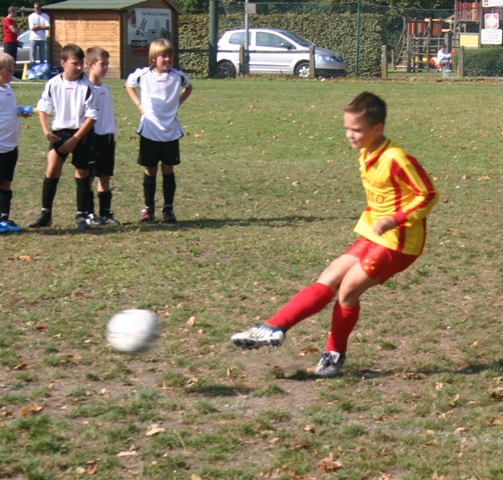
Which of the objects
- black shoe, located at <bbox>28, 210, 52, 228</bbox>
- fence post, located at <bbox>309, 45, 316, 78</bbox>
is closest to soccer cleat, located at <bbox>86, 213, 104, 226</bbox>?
black shoe, located at <bbox>28, 210, 52, 228</bbox>

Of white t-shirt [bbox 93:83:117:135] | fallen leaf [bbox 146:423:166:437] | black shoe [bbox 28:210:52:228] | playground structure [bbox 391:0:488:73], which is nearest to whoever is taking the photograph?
fallen leaf [bbox 146:423:166:437]

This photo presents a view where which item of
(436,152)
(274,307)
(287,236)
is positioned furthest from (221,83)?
(274,307)

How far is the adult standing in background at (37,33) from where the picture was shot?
1138 inches

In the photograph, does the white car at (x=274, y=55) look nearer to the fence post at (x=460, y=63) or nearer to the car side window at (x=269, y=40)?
the car side window at (x=269, y=40)

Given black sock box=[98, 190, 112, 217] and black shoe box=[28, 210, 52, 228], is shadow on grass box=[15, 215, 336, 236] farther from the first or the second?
black sock box=[98, 190, 112, 217]

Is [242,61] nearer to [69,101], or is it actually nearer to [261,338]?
[69,101]

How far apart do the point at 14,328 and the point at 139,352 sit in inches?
49.5

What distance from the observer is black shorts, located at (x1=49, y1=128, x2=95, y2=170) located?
914 centimetres

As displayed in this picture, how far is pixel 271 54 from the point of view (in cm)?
3312

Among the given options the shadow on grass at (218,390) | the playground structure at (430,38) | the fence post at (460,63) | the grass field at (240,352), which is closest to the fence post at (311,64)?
the fence post at (460,63)

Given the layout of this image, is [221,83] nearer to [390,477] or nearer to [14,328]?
[14,328]

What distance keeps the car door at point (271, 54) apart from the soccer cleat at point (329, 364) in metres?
28.1

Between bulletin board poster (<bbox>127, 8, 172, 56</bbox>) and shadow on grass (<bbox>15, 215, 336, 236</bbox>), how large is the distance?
21407mm

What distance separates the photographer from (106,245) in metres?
8.74
